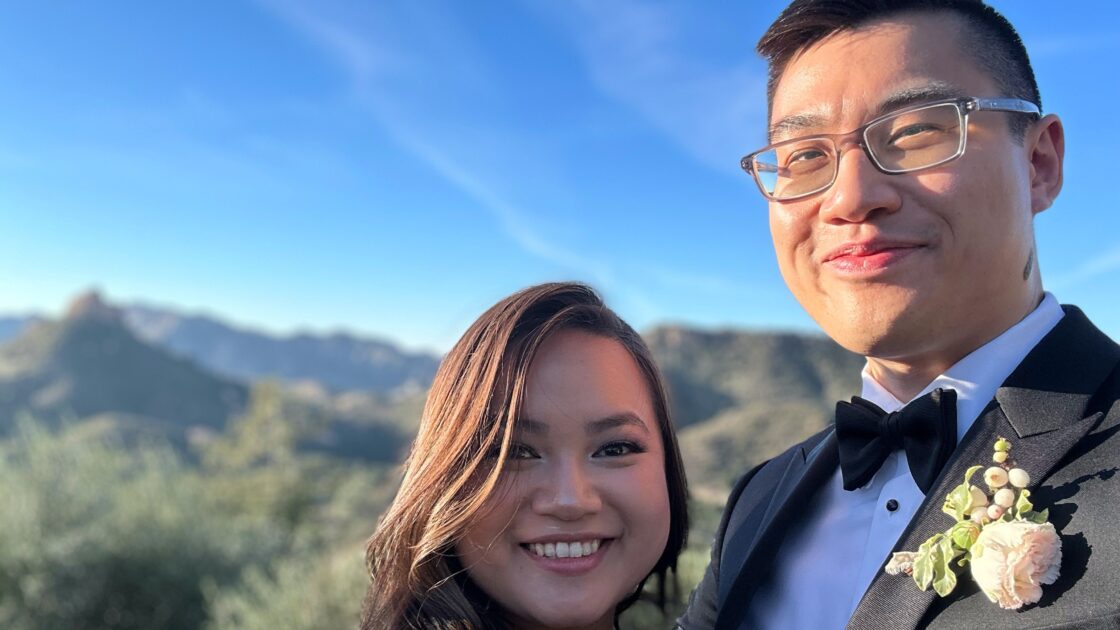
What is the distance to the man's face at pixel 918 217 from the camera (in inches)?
71.9

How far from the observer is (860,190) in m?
1.90

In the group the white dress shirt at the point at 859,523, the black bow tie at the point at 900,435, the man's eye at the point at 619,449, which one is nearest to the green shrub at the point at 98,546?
the man's eye at the point at 619,449

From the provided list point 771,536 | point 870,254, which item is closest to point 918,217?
point 870,254

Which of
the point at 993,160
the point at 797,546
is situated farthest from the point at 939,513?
the point at 993,160

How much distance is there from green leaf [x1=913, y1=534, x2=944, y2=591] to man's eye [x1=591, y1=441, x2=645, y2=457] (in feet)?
3.20

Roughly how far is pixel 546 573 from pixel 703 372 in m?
59.2

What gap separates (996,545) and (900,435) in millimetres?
464

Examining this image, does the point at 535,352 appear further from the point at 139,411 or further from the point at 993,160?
the point at 139,411

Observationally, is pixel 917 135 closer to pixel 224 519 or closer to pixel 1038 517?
pixel 1038 517

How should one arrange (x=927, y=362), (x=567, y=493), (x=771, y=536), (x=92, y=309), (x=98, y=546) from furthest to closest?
(x=92, y=309) → (x=98, y=546) → (x=567, y=493) → (x=771, y=536) → (x=927, y=362)

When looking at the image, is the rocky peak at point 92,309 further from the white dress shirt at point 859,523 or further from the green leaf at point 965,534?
the green leaf at point 965,534

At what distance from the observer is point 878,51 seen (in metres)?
1.95

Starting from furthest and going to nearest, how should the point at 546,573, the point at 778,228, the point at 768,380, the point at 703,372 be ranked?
the point at 703,372
the point at 768,380
the point at 546,573
the point at 778,228

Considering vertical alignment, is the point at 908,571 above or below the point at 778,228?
below
